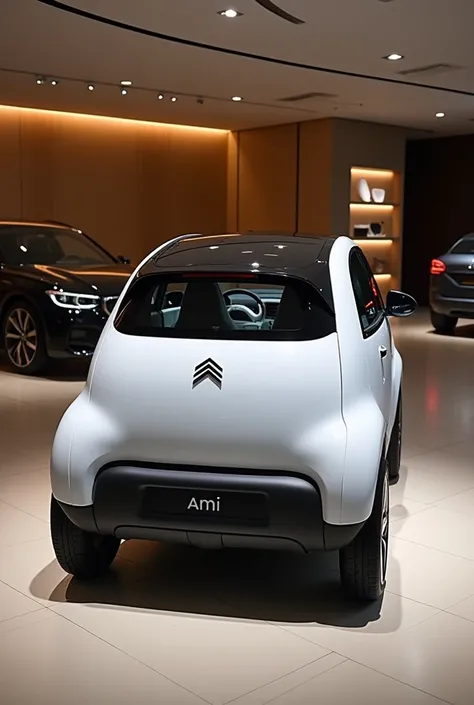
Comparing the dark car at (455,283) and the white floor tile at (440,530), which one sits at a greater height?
the dark car at (455,283)

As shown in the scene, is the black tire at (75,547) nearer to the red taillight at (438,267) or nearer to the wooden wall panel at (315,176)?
the red taillight at (438,267)

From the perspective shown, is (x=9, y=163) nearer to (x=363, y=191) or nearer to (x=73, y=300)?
(x=73, y=300)

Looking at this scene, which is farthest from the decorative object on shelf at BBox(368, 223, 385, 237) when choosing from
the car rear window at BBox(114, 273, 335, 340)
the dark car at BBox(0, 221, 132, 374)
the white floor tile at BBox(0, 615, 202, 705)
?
the white floor tile at BBox(0, 615, 202, 705)

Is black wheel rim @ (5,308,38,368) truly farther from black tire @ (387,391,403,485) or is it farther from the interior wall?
the interior wall

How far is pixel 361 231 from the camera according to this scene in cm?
1271

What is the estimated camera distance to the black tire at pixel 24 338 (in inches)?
281

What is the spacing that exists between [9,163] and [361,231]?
17.2 feet

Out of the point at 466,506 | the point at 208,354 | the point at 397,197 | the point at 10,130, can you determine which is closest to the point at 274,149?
the point at 397,197

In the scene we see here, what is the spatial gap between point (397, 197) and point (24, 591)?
37.1 feet

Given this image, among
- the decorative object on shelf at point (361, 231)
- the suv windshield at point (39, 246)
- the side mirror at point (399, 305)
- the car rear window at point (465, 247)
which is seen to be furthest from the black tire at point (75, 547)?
the decorative object on shelf at point (361, 231)

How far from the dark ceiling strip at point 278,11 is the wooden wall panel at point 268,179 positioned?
20.0 ft

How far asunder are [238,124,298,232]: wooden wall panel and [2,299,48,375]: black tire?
6055mm

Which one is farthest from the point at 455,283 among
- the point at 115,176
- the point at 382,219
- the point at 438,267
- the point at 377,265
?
the point at 115,176

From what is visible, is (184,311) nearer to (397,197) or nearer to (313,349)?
(313,349)
